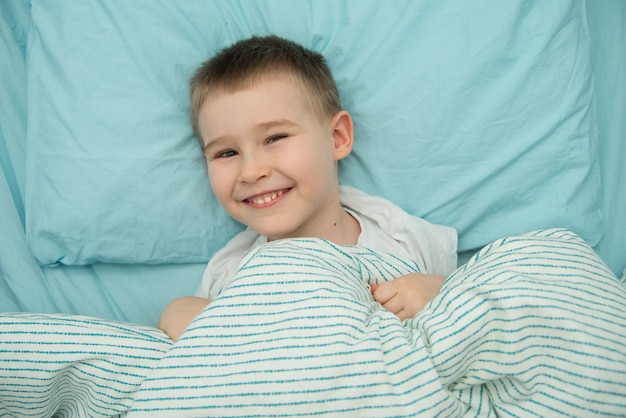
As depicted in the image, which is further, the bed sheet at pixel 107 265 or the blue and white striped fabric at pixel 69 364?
the bed sheet at pixel 107 265

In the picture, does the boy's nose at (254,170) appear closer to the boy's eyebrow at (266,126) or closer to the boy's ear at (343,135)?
the boy's eyebrow at (266,126)

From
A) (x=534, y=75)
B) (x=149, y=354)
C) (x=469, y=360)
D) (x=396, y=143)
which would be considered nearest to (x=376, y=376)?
(x=469, y=360)

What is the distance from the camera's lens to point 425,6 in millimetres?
985

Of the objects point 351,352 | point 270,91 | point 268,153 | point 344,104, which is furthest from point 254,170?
point 351,352

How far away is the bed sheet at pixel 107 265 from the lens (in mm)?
1021

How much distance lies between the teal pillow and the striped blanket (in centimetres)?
29

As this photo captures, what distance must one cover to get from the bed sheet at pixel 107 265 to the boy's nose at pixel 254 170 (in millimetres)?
304

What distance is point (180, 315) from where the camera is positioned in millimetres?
857

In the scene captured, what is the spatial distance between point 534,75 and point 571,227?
0.30 meters

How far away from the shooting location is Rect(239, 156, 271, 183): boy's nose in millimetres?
879

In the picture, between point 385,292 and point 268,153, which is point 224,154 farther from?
point 385,292

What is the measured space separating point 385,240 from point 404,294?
9.1 inches

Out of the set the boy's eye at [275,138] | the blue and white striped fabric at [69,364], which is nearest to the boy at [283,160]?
the boy's eye at [275,138]

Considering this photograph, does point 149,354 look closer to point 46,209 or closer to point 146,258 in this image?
point 146,258
